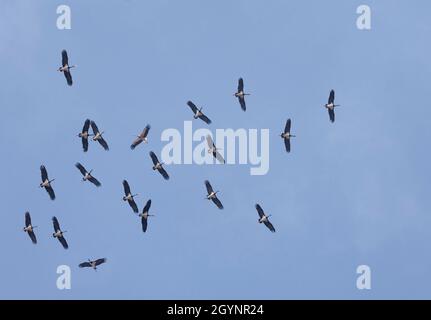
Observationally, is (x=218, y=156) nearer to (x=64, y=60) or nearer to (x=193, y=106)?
(x=193, y=106)

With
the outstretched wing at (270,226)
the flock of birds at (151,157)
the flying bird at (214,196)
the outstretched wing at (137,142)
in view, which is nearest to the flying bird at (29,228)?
the flock of birds at (151,157)

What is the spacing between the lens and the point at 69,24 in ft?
315

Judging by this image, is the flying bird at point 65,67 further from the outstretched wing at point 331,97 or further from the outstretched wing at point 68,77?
the outstretched wing at point 331,97

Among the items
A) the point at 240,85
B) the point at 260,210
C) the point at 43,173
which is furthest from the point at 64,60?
the point at 260,210

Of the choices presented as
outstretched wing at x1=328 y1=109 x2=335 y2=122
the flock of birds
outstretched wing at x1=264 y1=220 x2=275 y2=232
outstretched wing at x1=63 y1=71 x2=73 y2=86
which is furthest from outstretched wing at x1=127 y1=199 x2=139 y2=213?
Answer: outstretched wing at x1=328 y1=109 x2=335 y2=122

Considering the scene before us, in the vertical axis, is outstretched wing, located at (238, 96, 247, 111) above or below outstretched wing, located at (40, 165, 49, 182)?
above

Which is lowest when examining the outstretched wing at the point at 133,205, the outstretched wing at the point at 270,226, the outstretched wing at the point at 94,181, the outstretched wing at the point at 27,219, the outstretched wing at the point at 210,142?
the outstretched wing at the point at 270,226

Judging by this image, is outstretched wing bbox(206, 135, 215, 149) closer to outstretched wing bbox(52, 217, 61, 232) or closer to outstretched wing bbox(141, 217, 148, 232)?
outstretched wing bbox(141, 217, 148, 232)
